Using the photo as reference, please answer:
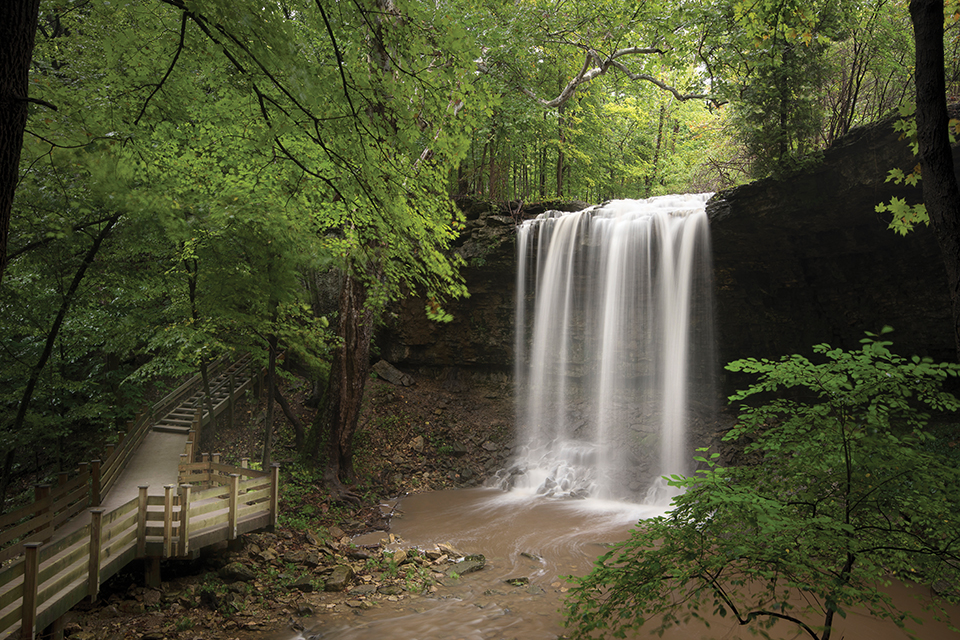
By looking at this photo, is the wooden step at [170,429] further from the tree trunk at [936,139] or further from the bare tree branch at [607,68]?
the tree trunk at [936,139]

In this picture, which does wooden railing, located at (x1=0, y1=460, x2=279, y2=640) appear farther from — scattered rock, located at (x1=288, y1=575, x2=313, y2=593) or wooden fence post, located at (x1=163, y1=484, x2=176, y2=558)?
scattered rock, located at (x1=288, y1=575, x2=313, y2=593)

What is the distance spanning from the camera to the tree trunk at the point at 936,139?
2842 millimetres

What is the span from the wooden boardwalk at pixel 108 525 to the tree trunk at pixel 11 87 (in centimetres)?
359

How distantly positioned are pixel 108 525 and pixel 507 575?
16.9ft

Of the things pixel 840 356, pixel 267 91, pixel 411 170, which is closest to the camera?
pixel 840 356

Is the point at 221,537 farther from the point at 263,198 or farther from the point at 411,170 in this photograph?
the point at 411,170

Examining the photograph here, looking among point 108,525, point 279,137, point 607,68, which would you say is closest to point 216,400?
point 108,525

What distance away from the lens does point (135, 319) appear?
31.8 ft

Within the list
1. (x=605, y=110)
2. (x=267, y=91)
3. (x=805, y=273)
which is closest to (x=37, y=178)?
(x=267, y=91)

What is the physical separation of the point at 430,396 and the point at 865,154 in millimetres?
11855

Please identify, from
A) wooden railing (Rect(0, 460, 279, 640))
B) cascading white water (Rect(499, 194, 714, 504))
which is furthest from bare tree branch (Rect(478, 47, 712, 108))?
wooden railing (Rect(0, 460, 279, 640))

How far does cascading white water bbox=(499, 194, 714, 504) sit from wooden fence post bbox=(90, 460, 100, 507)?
8.31 metres

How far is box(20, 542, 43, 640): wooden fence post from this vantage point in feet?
14.2

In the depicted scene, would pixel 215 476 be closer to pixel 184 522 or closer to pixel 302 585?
pixel 184 522
